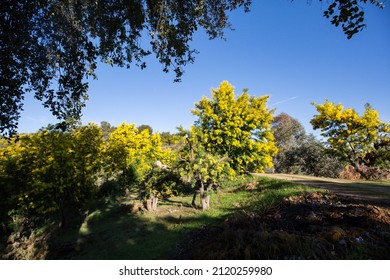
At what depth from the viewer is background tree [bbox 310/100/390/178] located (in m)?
18.2

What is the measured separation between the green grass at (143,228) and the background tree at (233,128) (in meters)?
3.09

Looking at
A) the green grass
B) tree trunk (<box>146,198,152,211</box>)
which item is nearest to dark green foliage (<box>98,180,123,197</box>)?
the green grass

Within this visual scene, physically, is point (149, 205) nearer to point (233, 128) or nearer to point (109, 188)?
point (109, 188)

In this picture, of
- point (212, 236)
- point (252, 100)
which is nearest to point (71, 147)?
point (212, 236)

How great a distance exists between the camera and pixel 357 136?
18.7 metres

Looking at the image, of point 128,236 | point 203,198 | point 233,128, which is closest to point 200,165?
point 203,198

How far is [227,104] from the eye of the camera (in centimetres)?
1522

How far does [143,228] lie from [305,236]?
19.4ft

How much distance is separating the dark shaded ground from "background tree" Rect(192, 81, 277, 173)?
25.1 ft

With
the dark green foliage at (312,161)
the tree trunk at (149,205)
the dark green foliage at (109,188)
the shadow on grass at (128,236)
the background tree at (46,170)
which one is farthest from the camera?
the dark green foliage at (312,161)

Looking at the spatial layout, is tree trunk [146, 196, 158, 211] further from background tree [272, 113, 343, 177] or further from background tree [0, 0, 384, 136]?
background tree [272, 113, 343, 177]

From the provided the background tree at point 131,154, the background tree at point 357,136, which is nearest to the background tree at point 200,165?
the background tree at point 131,154

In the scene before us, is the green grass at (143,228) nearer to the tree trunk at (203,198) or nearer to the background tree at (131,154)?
the tree trunk at (203,198)

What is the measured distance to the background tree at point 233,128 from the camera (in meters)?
14.4
